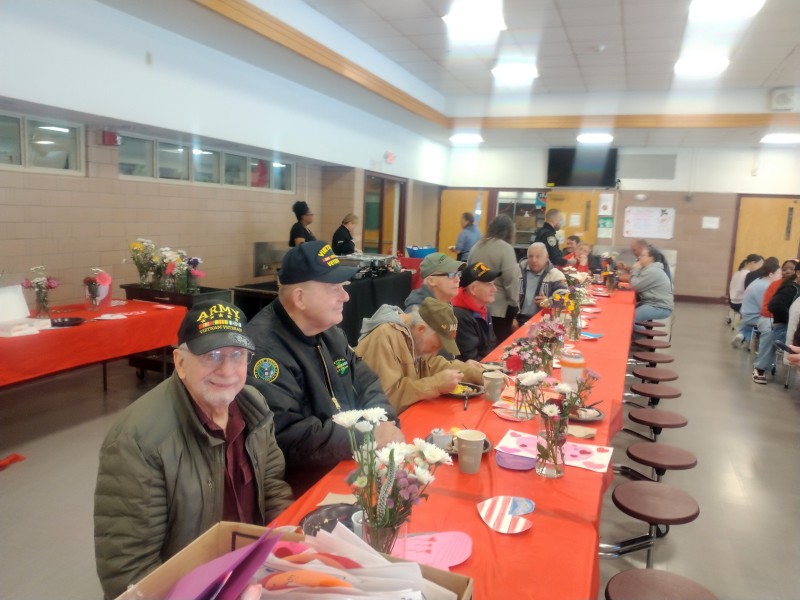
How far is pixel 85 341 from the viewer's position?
3.90m

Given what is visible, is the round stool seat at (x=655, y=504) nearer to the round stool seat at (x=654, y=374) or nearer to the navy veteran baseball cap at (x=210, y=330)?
the navy veteran baseball cap at (x=210, y=330)

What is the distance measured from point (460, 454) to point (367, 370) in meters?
0.72

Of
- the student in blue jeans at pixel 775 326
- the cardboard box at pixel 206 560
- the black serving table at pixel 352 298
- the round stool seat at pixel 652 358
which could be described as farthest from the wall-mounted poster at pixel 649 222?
the cardboard box at pixel 206 560

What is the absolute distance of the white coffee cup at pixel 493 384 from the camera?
259cm

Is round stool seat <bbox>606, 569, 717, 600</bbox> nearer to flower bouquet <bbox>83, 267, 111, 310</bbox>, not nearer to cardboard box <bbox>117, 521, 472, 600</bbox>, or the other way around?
cardboard box <bbox>117, 521, 472, 600</bbox>

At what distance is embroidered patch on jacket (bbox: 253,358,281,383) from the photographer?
195 cm

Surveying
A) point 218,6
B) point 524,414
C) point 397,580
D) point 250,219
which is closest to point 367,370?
point 524,414

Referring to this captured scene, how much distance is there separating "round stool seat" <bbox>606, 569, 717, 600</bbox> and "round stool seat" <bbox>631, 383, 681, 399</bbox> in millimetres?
2383

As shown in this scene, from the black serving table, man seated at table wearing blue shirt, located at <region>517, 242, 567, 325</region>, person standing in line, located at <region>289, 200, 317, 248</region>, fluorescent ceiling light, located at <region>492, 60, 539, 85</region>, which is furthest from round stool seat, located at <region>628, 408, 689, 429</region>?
fluorescent ceiling light, located at <region>492, 60, 539, 85</region>

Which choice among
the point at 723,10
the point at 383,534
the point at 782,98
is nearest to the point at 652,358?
the point at 723,10

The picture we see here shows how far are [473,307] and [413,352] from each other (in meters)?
0.96

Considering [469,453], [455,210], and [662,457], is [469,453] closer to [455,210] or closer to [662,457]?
[662,457]

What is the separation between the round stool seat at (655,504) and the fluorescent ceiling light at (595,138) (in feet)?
29.7

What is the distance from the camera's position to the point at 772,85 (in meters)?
8.04
